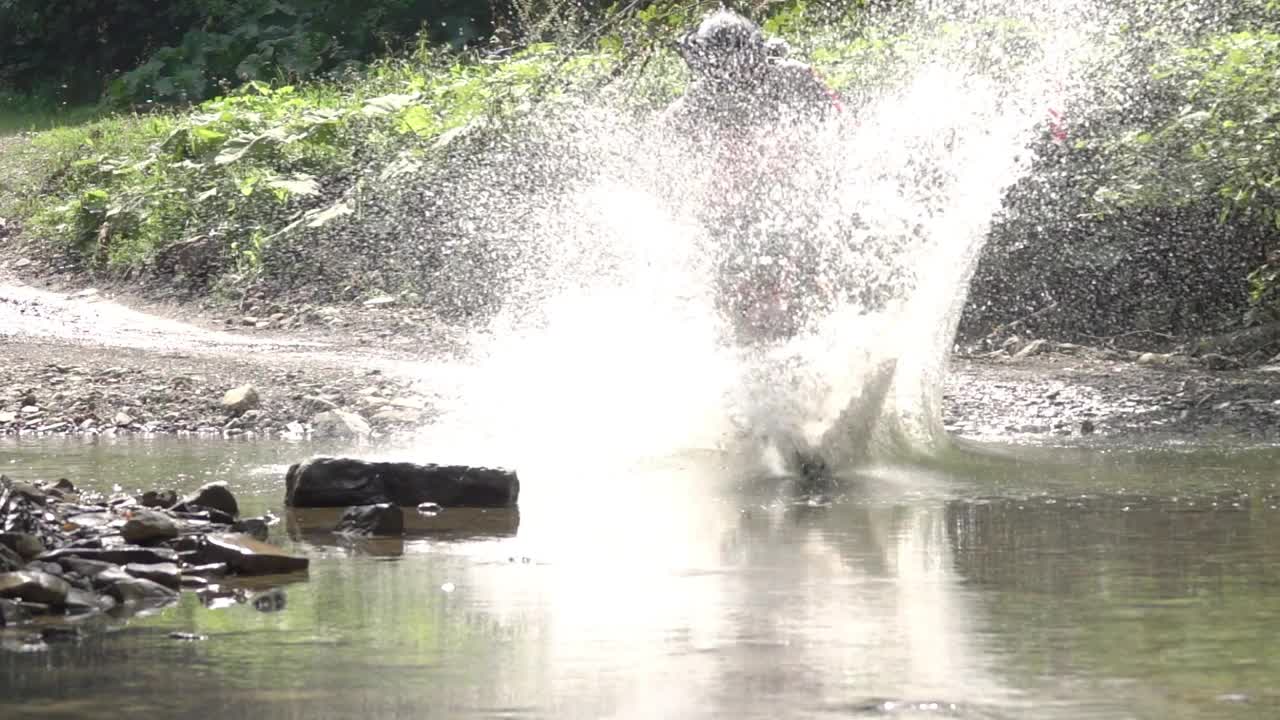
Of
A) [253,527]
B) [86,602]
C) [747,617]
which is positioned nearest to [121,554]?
[86,602]

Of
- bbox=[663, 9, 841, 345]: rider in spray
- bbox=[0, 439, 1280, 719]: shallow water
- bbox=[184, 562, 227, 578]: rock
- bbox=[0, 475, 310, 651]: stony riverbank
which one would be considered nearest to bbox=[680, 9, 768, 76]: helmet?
bbox=[663, 9, 841, 345]: rider in spray

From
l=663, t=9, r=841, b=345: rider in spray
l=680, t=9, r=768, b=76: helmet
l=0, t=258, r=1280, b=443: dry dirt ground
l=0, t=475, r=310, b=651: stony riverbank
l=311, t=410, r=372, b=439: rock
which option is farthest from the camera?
l=311, t=410, r=372, b=439: rock

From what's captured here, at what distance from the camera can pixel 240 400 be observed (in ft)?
45.7

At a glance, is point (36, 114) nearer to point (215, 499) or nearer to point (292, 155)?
point (292, 155)

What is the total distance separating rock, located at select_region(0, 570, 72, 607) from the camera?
6418 millimetres

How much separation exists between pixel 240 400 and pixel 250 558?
267 inches

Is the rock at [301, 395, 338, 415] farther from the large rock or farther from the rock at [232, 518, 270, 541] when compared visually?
the rock at [232, 518, 270, 541]

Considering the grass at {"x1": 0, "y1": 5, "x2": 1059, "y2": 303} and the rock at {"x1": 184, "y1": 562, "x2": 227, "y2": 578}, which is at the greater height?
the grass at {"x1": 0, "y1": 5, "x2": 1059, "y2": 303}

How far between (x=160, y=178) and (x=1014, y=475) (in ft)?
45.4

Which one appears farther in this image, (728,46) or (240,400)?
(240,400)

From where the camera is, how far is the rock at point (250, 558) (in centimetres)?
727

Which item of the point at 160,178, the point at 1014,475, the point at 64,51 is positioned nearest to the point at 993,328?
the point at 1014,475

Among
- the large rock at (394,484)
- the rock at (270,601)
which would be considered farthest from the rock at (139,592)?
the large rock at (394,484)

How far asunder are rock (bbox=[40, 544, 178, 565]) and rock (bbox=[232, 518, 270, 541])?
82 centimetres
